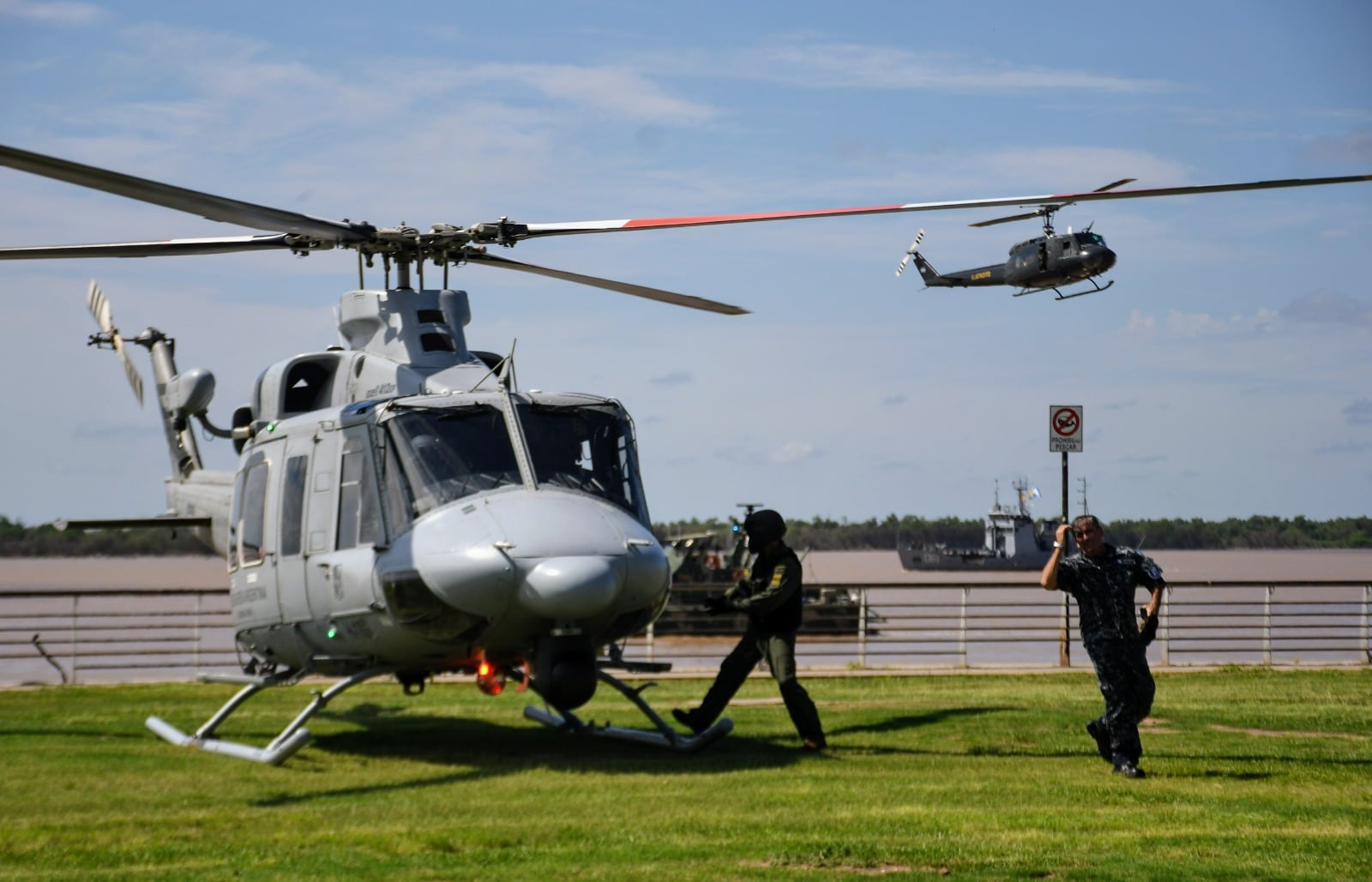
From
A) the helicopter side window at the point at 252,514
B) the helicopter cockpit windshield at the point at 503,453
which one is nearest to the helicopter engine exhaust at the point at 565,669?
the helicopter cockpit windshield at the point at 503,453

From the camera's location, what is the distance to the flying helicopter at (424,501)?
966cm

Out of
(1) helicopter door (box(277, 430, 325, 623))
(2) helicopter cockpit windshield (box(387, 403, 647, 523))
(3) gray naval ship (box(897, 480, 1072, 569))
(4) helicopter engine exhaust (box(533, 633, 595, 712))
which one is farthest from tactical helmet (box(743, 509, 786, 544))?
(3) gray naval ship (box(897, 480, 1072, 569))

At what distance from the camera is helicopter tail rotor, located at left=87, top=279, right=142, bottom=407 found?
15.8 metres

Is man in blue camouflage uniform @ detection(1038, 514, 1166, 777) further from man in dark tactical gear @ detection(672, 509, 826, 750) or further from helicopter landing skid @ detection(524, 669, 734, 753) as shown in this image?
helicopter landing skid @ detection(524, 669, 734, 753)

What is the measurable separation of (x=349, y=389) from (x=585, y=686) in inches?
131

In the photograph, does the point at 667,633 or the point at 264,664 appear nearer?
the point at 264,664

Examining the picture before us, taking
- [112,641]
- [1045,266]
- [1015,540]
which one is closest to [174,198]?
[112,641]

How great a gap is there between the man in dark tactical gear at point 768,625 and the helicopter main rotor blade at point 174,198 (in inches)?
149

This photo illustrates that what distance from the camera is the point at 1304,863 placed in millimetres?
6941

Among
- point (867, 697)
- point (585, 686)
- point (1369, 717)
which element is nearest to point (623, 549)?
point (585, 686)

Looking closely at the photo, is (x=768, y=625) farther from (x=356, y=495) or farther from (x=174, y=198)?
(x=174, y=198)

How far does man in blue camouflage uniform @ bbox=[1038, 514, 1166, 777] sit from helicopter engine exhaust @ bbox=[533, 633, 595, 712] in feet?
9.73

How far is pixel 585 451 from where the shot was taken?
1074 cm

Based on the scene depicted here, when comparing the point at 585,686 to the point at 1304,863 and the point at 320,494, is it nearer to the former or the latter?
the point at 320,494
